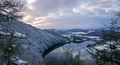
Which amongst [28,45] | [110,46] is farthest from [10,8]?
[28,45]

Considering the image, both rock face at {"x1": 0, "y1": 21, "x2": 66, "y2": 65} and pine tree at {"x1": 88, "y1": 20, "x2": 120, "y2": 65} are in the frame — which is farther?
rock face at {"x1": 0, "y1": 21, "x2": 66, "y2": 65}

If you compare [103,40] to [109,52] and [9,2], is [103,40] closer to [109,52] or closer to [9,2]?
[109,52]

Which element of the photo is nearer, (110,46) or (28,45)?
(110,46)

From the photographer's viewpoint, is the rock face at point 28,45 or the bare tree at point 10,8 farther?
the rock face at point 28,45

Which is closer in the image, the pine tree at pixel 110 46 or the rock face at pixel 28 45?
the pine tree at pixel 110 46

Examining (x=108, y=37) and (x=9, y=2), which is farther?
(x=108, y=37)

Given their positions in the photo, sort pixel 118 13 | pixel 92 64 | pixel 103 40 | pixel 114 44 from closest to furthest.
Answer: pixel 118 13 < pixel 114 44 < pixel 103 40 < pixel 92 64

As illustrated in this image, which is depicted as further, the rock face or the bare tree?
the rock face

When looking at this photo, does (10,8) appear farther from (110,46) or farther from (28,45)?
(28,45)

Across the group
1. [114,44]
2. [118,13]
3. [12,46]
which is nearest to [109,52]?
[114,44]

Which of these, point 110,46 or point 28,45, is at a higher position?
point 110,46

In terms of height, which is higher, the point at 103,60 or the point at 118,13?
the point at 118,13
